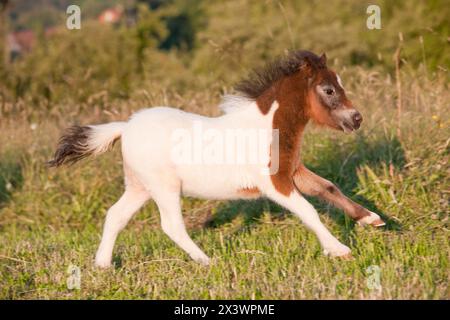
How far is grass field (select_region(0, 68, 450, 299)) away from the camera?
206 inches

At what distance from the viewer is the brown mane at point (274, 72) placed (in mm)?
5986

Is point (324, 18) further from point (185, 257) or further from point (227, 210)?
point (185, 257)

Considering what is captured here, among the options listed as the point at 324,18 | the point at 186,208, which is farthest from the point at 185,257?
the point at 324,18

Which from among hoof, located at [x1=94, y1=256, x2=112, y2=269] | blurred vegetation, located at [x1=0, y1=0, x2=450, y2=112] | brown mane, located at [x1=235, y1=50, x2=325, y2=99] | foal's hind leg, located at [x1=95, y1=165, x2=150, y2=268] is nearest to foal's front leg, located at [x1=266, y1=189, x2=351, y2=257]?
brown mane, located at [x1=235, y1=50, x2=325, y2=99]

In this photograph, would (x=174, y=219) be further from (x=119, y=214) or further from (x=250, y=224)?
(x=250, y=224)

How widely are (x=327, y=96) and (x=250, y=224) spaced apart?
2.26 metres

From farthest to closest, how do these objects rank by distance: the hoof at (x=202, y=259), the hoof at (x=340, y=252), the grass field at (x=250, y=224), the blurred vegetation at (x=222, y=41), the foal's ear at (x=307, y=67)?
the blurred vegetation at (x=222, y=41) → the foal's ear at (x=307, y=67) → the hoof at (x=202, y=259) → the hoof at (x=340, y=252) → the grass field at (x=250, y=224)

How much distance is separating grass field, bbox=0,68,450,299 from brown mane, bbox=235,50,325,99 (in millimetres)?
1307

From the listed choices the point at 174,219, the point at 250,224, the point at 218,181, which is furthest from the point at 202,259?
the point at 250,224

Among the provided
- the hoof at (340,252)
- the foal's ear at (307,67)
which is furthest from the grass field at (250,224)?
the foal's ear at (307,67)

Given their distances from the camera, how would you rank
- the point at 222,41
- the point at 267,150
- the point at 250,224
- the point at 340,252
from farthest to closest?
the point at 222,41, the point at 250,224, the point at 267,150, the point at 340,252

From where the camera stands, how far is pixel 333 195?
19.9ft

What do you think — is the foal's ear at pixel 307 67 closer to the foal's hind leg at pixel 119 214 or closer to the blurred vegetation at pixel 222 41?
the foal's hind leg at pixel 119 214

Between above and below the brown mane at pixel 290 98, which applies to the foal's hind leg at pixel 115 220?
below
